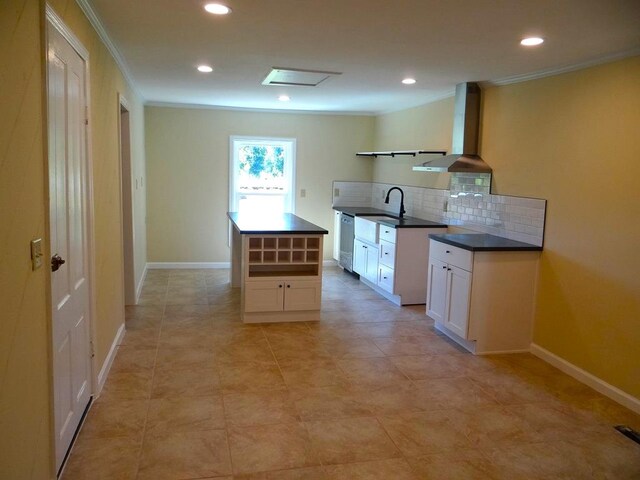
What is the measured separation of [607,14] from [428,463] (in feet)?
8.16

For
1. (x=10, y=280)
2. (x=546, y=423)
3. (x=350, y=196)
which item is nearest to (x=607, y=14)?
(x=546, y=423)

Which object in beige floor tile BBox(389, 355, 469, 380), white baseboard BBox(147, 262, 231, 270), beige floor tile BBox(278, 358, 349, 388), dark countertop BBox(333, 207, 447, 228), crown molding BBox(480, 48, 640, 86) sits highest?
crown molding BBox(480, 48, 640, 86)

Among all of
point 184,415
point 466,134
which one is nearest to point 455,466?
point 184,415

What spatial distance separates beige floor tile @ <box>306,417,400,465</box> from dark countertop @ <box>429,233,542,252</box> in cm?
172

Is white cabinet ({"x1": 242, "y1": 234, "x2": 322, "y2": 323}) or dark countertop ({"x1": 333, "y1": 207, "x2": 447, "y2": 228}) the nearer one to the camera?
white cabinet ({"x1": 242, "y1": 234, "x2": 322, "y2": 323})

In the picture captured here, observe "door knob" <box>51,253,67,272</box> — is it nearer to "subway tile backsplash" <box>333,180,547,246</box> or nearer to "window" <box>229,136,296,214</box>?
"subway tile backsplash" <box>333,180,547,246</box>

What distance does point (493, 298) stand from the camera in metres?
4.18

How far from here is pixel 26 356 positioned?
191 centimetres

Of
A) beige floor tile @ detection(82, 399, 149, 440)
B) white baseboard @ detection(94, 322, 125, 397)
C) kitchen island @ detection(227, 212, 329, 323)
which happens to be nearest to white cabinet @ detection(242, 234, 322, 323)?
kitchen island @ detection(227, 212, 329, 323)

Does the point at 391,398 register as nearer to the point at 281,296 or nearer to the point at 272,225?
the point at 281,296

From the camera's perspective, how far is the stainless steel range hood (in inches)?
190

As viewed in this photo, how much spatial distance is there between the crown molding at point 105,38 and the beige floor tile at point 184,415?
7.55 ft

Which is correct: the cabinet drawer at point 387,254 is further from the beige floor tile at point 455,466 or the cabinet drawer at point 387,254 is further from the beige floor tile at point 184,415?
the beige floor tile at point 455,466

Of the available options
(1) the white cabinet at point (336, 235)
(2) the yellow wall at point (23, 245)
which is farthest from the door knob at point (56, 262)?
(1) the white cabinet at point (336, 235)
